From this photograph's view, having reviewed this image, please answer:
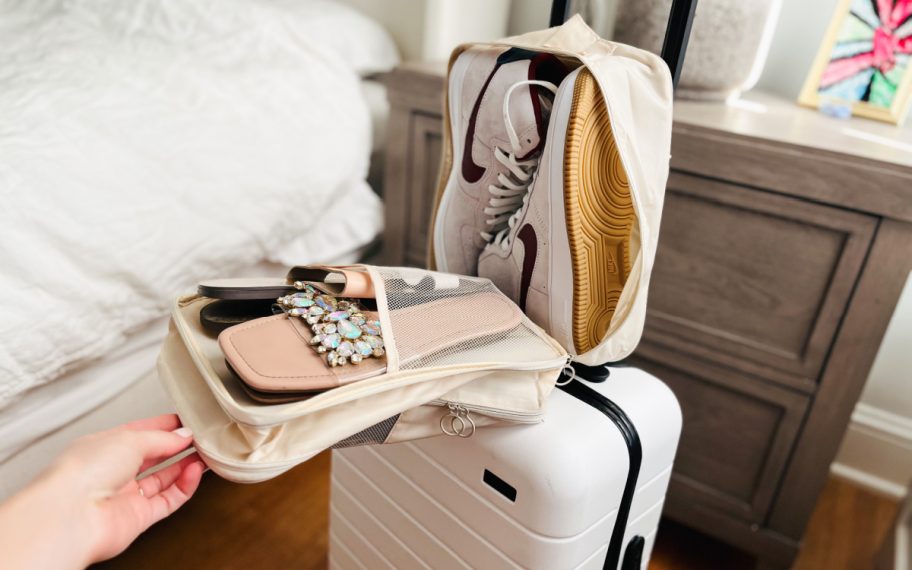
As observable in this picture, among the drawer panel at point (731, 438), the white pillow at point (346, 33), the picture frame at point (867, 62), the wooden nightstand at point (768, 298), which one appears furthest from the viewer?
the white pillow at point (346, 33)

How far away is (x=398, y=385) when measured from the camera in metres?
0.53

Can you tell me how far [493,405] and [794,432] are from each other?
0.58m

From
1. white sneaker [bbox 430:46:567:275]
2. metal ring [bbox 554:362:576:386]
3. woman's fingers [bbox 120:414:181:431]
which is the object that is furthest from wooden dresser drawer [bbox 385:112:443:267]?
woman's fingers [bbox 120:414:181:431]

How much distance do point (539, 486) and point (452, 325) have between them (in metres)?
0.18

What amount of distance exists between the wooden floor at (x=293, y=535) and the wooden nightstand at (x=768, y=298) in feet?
0.43

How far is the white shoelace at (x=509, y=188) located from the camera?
660 mm

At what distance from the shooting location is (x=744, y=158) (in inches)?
32.9

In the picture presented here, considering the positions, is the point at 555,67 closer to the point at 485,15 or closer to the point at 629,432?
the point at 629,432

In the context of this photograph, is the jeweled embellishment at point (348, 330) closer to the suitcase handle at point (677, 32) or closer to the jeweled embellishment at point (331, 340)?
the jeweled embellishment at point (331, 340)

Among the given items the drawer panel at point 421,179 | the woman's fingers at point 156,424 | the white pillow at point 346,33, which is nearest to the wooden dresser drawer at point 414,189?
the drawer panel at point 421,179

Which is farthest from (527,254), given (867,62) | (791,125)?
(867,62)

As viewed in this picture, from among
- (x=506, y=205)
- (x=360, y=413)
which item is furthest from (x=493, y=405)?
(x=506, y=205)

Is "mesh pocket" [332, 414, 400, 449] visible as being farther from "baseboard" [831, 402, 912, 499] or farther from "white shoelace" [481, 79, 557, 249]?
"baseboard" [831, 402, 912, 499]

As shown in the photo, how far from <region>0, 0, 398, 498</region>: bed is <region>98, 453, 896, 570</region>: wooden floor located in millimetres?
239
